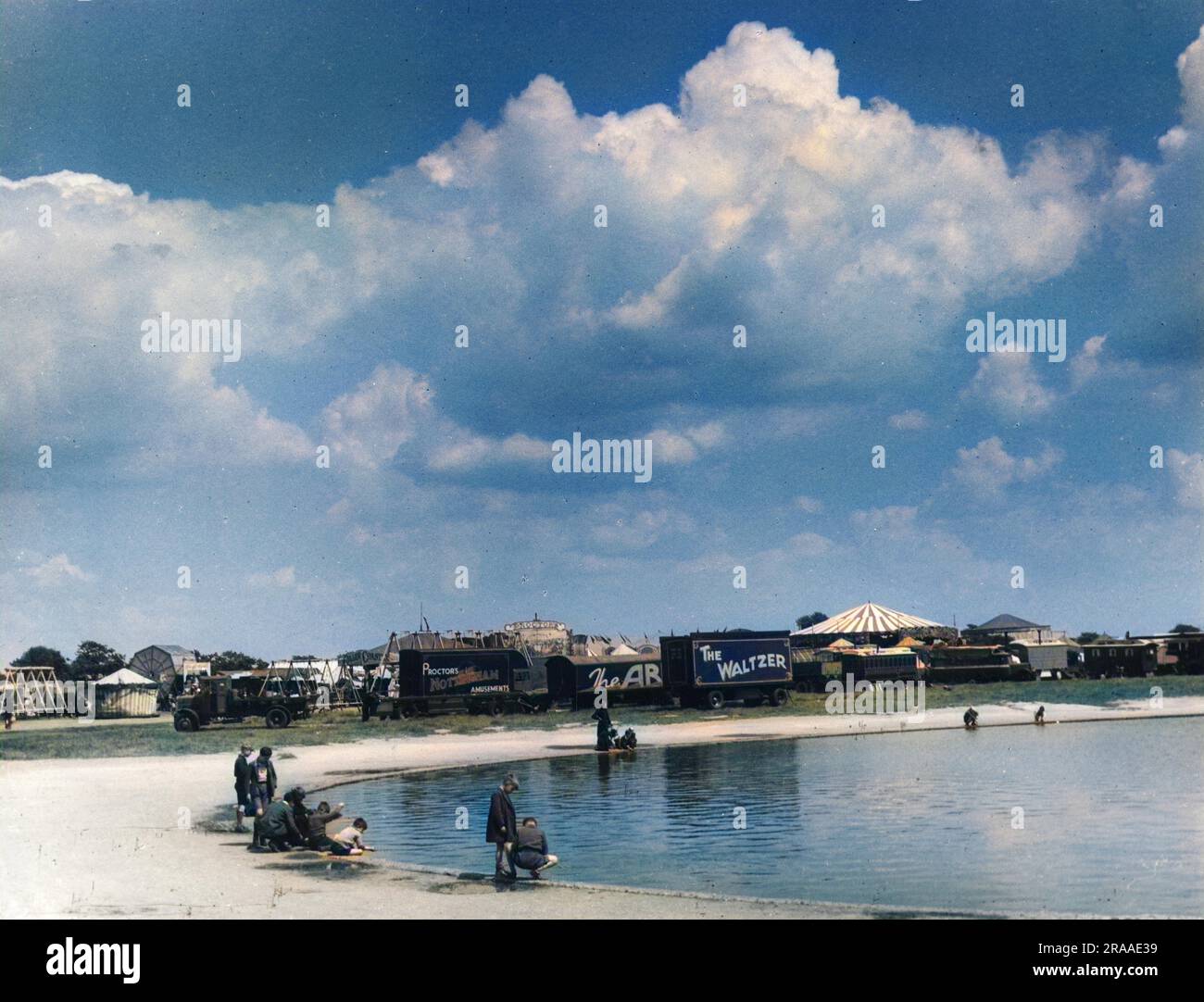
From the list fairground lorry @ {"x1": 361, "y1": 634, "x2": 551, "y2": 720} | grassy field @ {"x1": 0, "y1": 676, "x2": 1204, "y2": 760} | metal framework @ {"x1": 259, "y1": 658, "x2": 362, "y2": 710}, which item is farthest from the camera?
fairground lorry @ {"x1": 361, "y1": 634, "x2": 551, "y2": 720}

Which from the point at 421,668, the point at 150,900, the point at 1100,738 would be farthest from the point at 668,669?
the point at 150,900

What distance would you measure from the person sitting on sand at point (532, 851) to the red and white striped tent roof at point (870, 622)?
96674 mm

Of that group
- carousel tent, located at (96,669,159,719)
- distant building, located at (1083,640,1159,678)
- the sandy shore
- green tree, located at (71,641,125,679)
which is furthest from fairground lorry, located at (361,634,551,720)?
green tree, located at (71,641,125,679)

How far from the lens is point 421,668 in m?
60.5

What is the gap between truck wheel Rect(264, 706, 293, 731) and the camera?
54625 millimetres

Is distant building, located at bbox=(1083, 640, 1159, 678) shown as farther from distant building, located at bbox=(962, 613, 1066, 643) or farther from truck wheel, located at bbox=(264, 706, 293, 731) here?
truck wheel, located at bbox=(264, 706, 293, 731)

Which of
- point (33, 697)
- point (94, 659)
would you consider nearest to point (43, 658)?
point (94, 659)

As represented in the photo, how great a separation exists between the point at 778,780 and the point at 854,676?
1888 inches

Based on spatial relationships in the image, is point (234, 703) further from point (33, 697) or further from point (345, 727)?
point (33, 697)

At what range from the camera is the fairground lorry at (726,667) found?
60.5 m

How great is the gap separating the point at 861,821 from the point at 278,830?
462 inches

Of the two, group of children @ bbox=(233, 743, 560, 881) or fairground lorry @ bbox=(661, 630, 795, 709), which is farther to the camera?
fairground lorry @ bbox=(661, 630, 795, 709)

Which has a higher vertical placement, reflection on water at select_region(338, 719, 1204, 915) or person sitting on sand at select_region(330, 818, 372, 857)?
person sitting on sand at select_region(330, 818, 372, 857)

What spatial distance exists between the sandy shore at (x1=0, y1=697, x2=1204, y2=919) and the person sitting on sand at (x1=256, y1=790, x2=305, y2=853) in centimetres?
42
